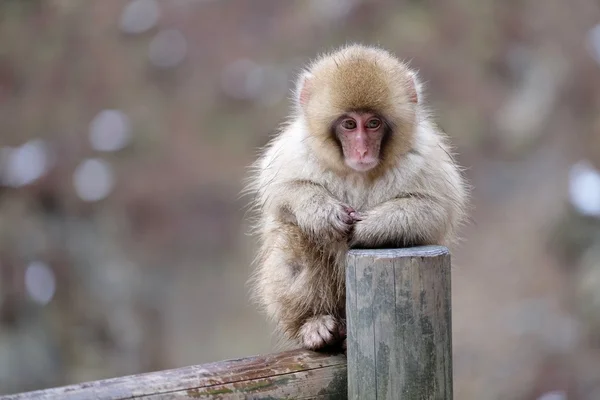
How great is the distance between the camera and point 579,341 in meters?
8.35

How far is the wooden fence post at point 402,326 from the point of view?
3.10m

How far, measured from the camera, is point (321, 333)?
3703 millimetres

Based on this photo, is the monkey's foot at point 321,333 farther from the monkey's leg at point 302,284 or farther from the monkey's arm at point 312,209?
the monkey's arm at point 312,209

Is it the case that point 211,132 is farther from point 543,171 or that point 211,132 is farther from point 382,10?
point 543,171

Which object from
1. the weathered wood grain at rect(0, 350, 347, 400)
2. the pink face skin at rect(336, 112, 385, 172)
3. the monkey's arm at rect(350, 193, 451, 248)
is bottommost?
the weathered wood grain at rect(0, 350, 347, 400)

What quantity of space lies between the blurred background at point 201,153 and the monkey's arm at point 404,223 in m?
4.96

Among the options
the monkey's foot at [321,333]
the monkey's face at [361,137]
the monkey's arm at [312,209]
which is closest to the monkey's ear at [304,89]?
the monkey's face at [361,137]

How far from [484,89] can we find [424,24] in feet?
3.46

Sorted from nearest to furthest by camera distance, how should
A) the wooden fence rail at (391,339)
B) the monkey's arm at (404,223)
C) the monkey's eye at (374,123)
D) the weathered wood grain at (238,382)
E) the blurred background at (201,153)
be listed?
the weathered wood grain at (238,382)
the wooden fence rail at (391,339)
the monkey's arm at (404,223)
the monkey's eye at (374,123)
the blurred background at (201,153)

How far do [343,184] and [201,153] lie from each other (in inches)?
248

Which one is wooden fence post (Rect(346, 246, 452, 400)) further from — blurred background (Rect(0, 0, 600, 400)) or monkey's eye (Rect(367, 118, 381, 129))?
blurred background (Rect(0, 0, 600, 400))

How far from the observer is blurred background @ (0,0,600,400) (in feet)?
29.5

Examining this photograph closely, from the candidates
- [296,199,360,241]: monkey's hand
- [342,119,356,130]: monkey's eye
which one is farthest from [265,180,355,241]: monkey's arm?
[342,119,356,130]: monkey's eye

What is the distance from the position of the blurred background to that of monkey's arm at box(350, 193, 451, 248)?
4.96m
